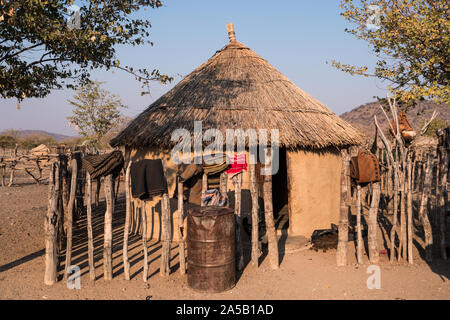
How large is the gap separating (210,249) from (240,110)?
377 cm

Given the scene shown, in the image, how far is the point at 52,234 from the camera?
4891mm

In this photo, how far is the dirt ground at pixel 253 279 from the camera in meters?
4.52

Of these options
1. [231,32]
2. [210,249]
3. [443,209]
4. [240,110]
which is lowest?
[210,249]

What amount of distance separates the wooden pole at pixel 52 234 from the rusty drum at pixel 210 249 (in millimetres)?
1931

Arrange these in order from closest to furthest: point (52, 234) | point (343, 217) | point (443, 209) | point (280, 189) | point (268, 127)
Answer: point (52, 234) → point (343, 217) → point (443, 209) → point (268, 127) → point (280, 189)

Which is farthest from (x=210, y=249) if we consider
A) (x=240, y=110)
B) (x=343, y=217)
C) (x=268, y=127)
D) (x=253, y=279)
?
(x=240, y=110)

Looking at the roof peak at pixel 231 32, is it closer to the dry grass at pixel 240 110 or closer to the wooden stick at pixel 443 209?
the dry grass at pixel 240 110

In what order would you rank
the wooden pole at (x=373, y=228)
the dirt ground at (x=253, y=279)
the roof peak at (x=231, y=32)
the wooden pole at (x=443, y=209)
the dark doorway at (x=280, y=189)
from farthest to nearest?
the roof peak at (x=231, y=32) → the dark doorway at (x=280, y=189) → the wooden pole at (x=443, y=209) → the wooden pole at (x=373, y=228) → the dirt ground at (x=253, y=279)

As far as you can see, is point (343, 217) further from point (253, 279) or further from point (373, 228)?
point (253, 279)

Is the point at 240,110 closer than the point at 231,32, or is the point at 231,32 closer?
the point at 240,110

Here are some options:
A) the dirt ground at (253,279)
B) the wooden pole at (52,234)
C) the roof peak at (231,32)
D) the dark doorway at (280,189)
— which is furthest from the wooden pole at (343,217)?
the roof peak at (231,32)

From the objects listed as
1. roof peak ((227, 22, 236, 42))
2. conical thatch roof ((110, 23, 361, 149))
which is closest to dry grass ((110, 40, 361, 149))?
conical thatch roof ((110, 23, 361, 149))
